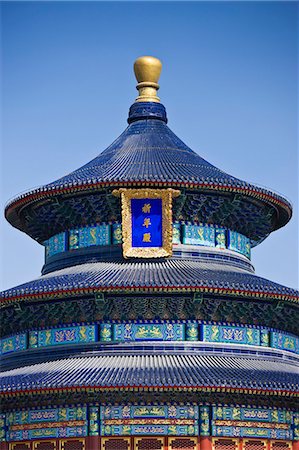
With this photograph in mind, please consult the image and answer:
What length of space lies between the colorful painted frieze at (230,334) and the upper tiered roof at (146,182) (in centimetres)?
453

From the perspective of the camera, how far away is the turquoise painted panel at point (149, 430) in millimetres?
43031

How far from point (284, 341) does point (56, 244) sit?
916cm

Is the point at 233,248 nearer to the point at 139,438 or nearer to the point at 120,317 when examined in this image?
the point at 120,317

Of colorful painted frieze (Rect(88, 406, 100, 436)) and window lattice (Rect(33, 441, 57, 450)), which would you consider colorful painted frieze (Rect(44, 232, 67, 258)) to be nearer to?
colorful painted frieze (Rect(88, 406, 100, 436))

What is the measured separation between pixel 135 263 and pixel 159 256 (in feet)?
2.86

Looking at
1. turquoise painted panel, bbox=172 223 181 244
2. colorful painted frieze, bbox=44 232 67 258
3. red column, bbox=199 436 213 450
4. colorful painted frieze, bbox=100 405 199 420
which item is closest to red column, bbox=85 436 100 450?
colorful painted frieze, bbox=100 405 199 420

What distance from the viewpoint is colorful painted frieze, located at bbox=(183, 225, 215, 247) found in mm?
47812

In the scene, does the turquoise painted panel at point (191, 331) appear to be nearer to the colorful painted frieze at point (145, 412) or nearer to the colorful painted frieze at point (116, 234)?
the colorful painted frieze at point (145, 412)

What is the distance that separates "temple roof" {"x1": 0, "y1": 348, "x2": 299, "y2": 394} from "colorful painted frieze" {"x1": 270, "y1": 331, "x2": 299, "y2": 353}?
1.05m

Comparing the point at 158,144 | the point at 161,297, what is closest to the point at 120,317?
the point at 161,297

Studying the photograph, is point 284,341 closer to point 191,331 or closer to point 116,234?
point 191,331

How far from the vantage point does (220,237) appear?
48.7 metres

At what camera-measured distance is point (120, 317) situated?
45.2 m

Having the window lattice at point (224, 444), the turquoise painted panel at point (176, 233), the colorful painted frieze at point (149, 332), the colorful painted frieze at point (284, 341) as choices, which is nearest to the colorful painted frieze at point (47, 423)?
the colorful painted frieze at point (149, 332)
